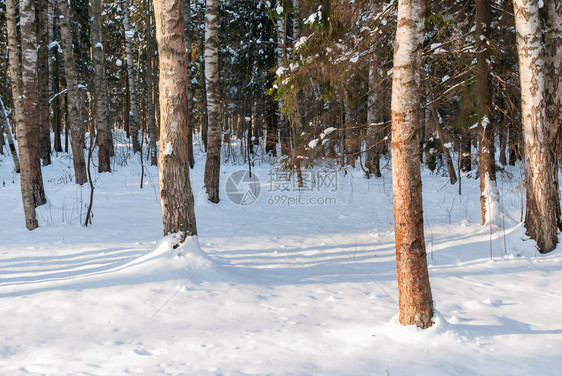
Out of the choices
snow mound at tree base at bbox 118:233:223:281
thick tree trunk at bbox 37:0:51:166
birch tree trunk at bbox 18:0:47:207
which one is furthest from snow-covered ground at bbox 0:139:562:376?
thick tree trunk at bbox 37:0:51:166

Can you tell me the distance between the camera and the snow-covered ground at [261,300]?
9.44 feet

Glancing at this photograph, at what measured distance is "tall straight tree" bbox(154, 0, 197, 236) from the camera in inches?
185

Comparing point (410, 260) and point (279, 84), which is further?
point (279, 84)

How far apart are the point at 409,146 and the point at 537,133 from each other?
416cm

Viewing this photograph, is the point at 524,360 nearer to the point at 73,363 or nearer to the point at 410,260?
the point at 410,260

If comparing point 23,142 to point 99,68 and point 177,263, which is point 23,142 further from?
point 99,68

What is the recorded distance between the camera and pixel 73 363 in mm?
2695

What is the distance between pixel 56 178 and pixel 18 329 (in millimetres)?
11933

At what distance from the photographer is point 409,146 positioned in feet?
10.2

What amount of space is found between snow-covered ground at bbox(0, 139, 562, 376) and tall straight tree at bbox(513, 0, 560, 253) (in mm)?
422

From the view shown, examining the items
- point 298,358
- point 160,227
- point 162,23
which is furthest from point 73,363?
point 160,227

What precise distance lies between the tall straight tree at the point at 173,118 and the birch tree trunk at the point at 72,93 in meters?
7.98

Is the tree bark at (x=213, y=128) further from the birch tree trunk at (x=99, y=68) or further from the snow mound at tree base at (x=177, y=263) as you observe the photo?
the snow mound at tree base at (x=177, y=263)

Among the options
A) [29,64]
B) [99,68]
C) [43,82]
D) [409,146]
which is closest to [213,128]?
[29,64]
